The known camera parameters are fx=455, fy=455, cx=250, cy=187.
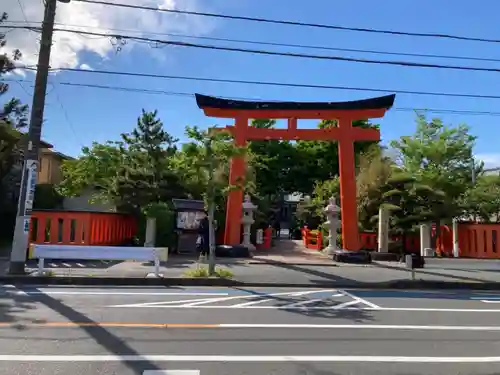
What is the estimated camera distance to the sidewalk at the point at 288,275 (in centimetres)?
1166

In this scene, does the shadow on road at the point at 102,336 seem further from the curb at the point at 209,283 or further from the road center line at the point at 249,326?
the curb at the point at 209,283

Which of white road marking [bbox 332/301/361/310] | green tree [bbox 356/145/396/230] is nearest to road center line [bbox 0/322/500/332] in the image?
white road marking [bbox 332/301/361/310]

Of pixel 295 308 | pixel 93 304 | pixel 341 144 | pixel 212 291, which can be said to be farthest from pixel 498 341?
pixel 341 144

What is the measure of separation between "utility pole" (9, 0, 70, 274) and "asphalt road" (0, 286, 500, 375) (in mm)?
1682

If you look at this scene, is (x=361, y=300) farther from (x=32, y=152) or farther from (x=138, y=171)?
(x=138, y=171)

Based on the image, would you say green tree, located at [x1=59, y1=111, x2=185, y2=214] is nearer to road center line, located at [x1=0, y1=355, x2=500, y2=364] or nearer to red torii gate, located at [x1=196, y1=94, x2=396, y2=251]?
red torii gate, located at [x1=196, y1=94, x2=396, y2=251]

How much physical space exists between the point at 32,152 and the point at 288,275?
7.78 m

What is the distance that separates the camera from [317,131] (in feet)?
63.4

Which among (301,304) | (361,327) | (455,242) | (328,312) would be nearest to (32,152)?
(301,304)

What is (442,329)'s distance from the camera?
7207 mm

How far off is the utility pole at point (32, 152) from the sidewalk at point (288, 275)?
78 cm

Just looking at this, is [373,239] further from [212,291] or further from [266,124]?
[266,124]

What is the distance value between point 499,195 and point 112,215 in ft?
65.5

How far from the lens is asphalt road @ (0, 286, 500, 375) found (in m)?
5.19
